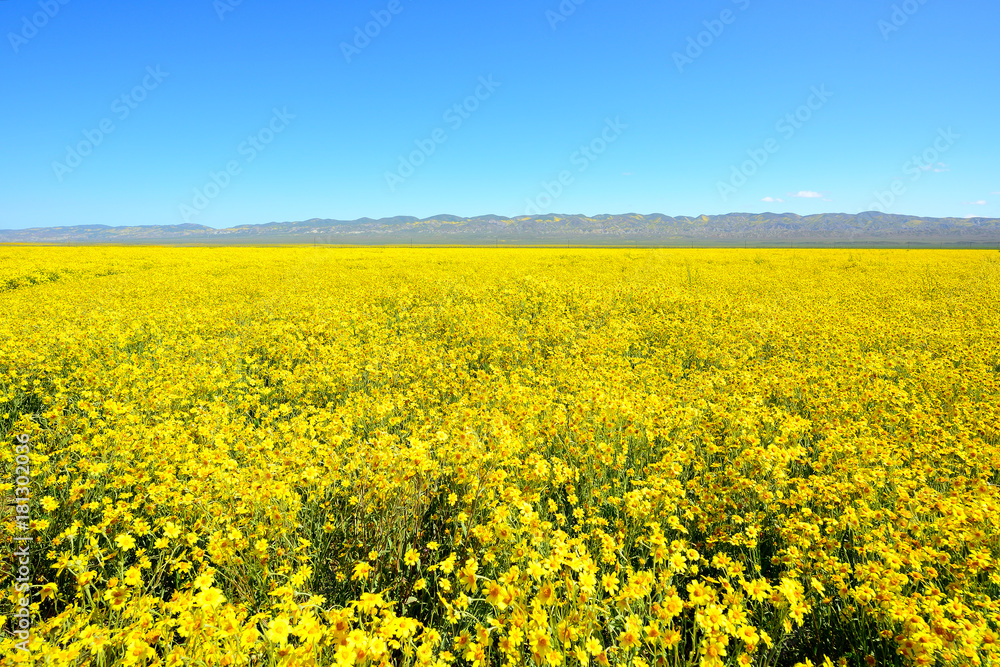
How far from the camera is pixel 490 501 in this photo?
3494mm

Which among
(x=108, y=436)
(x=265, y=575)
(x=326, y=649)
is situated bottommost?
(x=265, y=575)

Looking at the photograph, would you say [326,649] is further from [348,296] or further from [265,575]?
[348,296]

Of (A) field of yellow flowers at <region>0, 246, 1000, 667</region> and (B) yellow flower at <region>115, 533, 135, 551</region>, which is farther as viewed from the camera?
(B) yellow flower at <region>115, 533, 135, 551</region>

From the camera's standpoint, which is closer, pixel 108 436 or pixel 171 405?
pixel 108 436

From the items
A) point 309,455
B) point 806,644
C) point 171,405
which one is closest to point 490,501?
point 309,455

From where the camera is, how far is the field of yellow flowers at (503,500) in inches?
93.8

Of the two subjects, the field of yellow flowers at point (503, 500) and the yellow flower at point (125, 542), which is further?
the yellow flower at point (125, 542)

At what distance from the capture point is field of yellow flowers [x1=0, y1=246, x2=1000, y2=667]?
7.82 ft

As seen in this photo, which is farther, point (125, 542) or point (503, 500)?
point (503, 500)

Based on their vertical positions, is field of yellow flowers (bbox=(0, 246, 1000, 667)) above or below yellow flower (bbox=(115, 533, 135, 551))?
below

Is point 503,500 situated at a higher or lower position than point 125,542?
lower

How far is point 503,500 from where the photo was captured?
3.66m

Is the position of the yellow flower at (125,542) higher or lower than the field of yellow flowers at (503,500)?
higher

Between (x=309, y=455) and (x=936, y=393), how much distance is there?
8564mm
